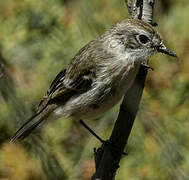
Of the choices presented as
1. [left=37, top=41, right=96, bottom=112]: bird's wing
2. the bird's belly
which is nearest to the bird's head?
the bird's belly

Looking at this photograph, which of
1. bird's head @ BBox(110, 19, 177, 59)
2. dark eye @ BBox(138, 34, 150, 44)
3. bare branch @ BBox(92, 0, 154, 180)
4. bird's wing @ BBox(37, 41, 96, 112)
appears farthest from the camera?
bird's wing @ BBox(37, 41, 96, 112)

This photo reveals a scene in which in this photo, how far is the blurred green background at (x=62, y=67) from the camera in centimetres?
309

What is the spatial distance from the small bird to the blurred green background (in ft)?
0.43

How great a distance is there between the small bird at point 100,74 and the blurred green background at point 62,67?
132mm

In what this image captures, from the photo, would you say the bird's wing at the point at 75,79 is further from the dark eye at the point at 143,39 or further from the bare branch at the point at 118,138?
the bare branch at the point at 118,138

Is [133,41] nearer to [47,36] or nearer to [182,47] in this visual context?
[182,47]

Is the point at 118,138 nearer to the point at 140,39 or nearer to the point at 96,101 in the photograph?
the point at 96,101

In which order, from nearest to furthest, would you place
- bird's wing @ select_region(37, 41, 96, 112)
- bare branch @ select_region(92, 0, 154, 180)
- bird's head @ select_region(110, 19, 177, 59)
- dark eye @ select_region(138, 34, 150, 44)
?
bare branch @ select_region(92, 0, 154, 180) → bird's head @ select_region(110, 19, 177, 59) → dark eye @ select_region(138, 34, 150, 44) → bird's wing @ select_region(37, 41, 96, 112)

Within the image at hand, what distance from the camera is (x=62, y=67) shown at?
3.80 metres

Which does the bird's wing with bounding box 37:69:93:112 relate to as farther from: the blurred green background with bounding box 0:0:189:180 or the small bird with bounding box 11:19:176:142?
the blurred green background with bounding box 0:0:189:180

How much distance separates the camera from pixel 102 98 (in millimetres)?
3232

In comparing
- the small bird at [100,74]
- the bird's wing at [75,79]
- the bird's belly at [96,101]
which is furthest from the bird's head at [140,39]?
the bird's wing at [75,79]

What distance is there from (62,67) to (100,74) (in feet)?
2.02

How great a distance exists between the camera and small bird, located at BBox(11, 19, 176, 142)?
309 centimetres
